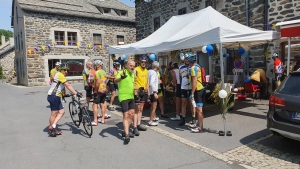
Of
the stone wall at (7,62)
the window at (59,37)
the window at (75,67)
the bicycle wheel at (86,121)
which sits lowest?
the bicycle wheel at (86,121)

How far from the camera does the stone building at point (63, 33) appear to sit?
19.1 metres

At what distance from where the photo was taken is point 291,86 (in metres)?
3.96

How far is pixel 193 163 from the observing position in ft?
12.4

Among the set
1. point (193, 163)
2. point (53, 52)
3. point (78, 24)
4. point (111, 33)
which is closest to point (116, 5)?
point (111, 33)

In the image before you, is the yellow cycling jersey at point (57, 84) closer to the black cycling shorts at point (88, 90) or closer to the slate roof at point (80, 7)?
the black cycling shorts at point (88, 90)

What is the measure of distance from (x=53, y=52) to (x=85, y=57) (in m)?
2.87

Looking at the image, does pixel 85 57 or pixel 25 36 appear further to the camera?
pixel 85 57

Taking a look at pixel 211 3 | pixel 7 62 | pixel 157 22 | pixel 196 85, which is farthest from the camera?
pixel 7 62

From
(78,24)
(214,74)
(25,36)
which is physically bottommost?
(214,74)

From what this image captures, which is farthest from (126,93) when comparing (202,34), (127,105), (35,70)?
(35,70)

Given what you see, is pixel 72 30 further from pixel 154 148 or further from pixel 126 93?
pixel 154 148

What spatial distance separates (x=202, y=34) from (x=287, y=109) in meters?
2.77

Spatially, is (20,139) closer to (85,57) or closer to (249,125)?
(249,125)

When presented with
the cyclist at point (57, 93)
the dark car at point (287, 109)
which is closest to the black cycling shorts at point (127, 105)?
the cyclist at point (57, 93)
